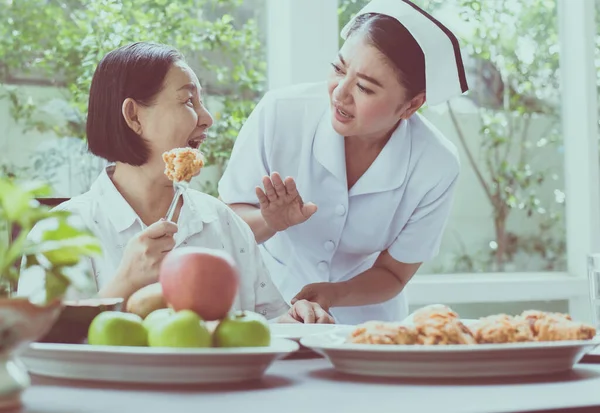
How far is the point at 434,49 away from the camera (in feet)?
6.74

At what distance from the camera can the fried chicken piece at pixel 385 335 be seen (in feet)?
3.41

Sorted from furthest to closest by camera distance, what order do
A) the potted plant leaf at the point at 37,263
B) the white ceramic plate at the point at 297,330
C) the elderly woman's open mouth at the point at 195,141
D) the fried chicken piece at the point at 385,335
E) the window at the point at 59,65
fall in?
the window at the point at 59,65
the elderly woman's open mouth at the point at 195,141
the white ceramic plate at the point at 297,330
the fried chicken piece at the point at 385,335
the potted plant leaf at the point at 37,263

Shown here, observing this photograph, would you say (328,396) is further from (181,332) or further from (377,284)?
(377,284)

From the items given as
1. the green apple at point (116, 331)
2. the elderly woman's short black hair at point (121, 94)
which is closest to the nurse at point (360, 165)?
the elderly woman's short black hair at point (121, 94)

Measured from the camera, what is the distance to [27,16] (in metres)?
2.72

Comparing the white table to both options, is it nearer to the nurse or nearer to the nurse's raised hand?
the nurse's raised hand

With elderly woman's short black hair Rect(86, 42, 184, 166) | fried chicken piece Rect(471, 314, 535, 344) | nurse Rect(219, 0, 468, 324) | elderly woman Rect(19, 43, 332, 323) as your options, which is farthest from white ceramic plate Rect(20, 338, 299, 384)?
nurse Rect(219, 0, 468, 324)

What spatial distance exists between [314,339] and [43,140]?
1.86 metres

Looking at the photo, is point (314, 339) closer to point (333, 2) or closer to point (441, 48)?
point (441, 48)

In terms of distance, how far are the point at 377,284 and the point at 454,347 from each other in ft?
4.13

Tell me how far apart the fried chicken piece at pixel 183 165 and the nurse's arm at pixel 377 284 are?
2.10 ft

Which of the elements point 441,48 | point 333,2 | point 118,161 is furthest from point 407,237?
point 333,2

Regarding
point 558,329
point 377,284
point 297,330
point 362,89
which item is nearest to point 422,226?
point 377,284

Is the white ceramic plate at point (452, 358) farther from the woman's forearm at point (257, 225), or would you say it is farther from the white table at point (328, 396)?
the woman's forearm at point (257, 225)
